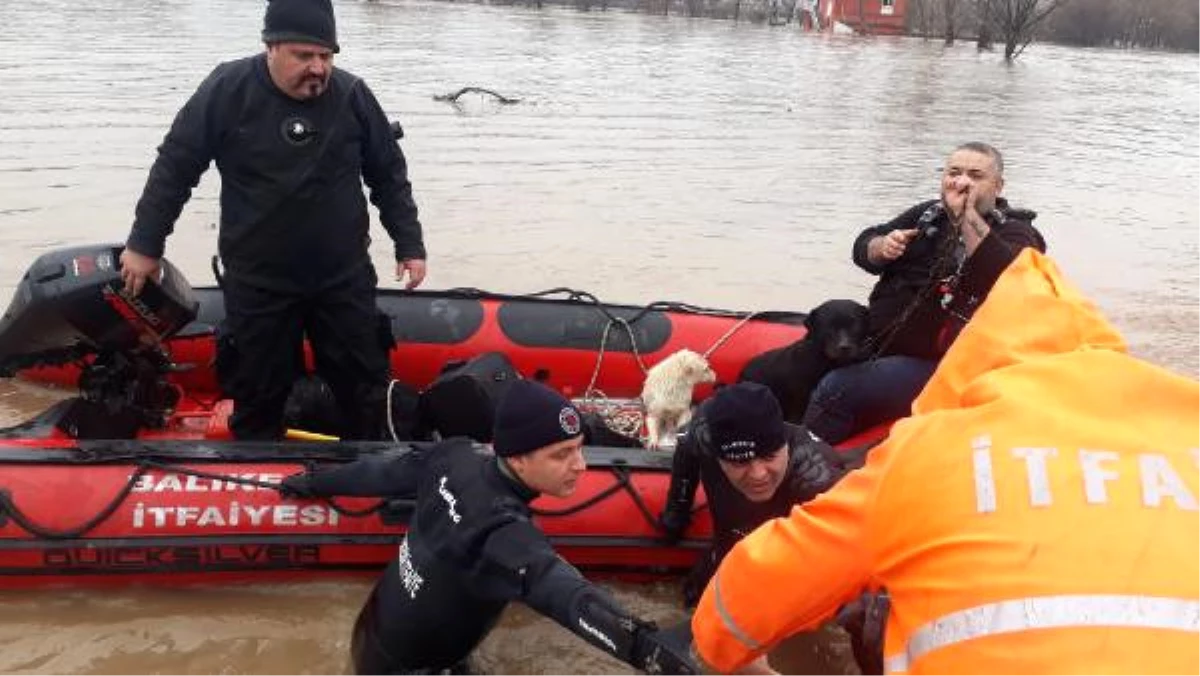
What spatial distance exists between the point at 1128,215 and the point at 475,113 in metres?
8.52

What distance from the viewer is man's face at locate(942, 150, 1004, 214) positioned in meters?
3.19

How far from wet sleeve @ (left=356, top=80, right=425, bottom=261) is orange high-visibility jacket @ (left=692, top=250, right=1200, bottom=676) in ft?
7.68

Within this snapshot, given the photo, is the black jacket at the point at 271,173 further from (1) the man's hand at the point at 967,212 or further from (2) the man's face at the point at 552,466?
(1) the man's hand at the point at 967,212

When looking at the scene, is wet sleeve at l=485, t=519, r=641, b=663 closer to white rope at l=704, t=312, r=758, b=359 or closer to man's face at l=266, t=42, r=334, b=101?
man's face at l=266, t=42, r=334, b=101

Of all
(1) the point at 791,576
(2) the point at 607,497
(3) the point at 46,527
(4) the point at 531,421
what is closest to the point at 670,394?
(2) the point at 607,497

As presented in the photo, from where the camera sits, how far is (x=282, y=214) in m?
3.24

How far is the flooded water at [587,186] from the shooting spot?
3232 mm

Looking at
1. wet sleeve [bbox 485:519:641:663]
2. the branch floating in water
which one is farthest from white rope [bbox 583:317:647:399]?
the branch floating in water

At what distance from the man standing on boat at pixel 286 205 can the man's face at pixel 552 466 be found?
55.0 inches

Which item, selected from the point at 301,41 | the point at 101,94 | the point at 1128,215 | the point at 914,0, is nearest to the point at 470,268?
the point at 301,41

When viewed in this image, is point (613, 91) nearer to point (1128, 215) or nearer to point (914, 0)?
point (1128, 215)

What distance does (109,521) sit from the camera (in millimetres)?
3150

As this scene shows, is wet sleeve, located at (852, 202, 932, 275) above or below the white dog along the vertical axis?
above

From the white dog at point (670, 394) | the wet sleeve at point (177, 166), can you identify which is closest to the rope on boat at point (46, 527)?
the wet sleeve at point (177, 166)
